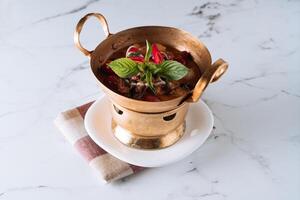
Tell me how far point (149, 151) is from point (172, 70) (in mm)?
219

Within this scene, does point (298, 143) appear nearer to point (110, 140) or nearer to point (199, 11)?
point (110, 140)

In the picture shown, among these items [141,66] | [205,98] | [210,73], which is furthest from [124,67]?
[205,98]

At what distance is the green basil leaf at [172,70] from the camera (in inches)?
45.7

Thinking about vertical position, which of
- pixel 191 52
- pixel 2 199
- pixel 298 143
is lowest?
pixel 298 143

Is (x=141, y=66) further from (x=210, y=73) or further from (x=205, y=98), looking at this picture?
(x=205, y=98)

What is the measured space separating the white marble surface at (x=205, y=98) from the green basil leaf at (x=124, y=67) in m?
0.25

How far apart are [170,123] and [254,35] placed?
2.20ft

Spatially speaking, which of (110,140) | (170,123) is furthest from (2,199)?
(170,123)

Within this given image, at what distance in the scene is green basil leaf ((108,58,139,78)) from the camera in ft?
3.86

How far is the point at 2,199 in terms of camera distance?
→ 1.17 meters

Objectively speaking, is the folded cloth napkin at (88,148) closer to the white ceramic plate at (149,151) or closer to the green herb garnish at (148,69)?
the white ceramic plate at (149,151)

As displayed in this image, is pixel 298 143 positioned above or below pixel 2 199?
below

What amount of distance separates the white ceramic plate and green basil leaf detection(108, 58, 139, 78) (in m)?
0.18

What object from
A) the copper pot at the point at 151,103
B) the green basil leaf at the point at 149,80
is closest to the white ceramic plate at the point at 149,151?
the copper pot at the point at 151,103
